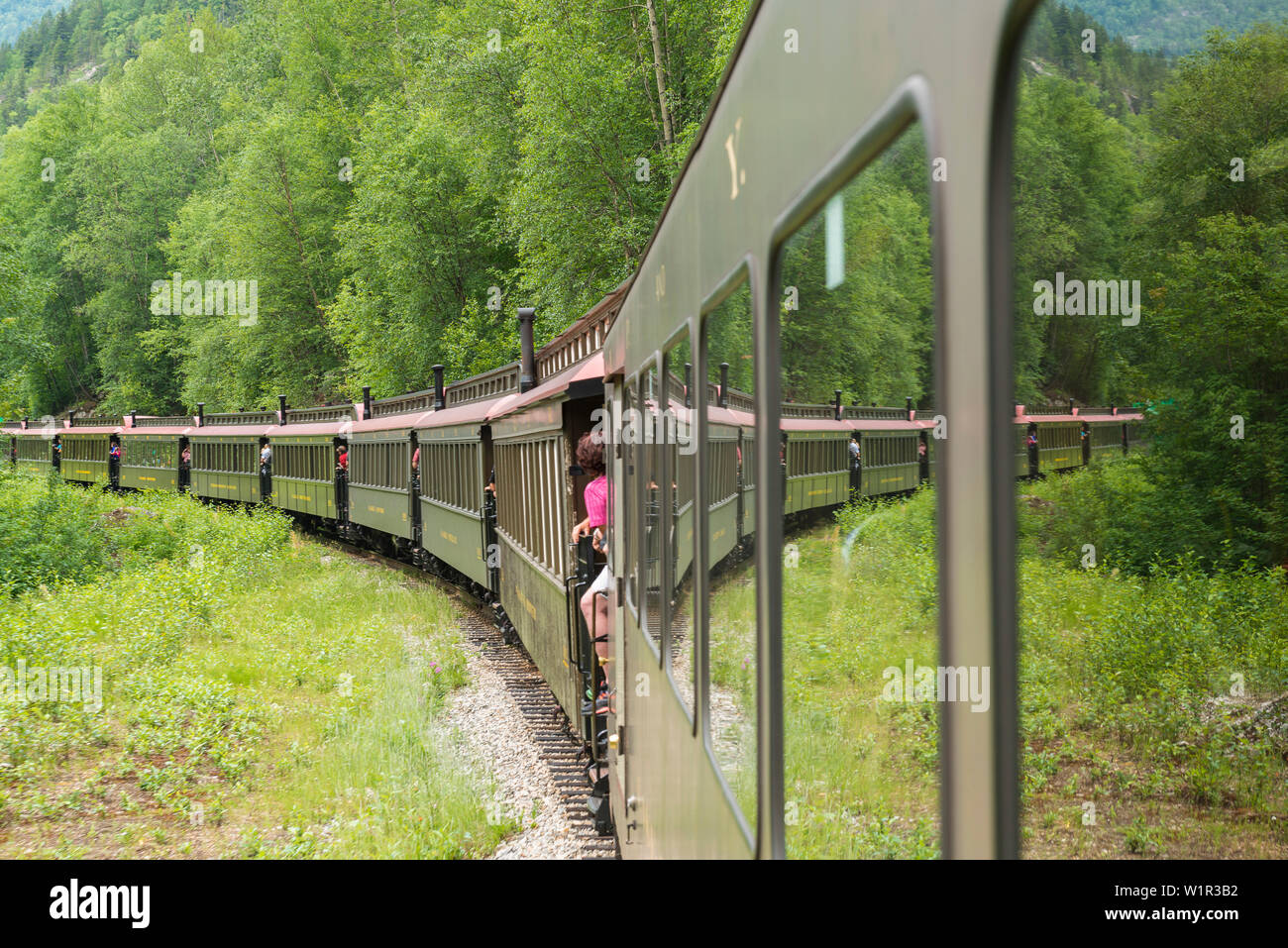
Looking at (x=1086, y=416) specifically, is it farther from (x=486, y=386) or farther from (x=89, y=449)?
(x=89, y=449)

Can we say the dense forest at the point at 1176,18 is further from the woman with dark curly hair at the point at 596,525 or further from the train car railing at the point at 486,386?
the train car railing at the point at 486,386

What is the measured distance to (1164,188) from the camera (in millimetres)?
805

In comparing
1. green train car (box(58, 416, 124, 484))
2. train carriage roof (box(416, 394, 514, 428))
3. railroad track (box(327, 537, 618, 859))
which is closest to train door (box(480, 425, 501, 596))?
train carriage roof (box(416, 394, 514, 428))

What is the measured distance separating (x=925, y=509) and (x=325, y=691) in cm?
1090

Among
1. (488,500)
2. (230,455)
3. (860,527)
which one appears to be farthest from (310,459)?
(860,527)

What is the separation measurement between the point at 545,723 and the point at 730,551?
778 centimetres

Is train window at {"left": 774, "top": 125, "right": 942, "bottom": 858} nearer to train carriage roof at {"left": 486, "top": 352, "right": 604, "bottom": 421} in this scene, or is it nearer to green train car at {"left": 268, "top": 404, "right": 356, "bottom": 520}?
train carriage roof at {"left": 486, "top": 352, "right": 604, "bottom": 421}

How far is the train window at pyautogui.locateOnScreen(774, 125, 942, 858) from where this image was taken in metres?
1.10

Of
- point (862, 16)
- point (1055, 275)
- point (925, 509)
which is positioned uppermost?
point (862, 16)

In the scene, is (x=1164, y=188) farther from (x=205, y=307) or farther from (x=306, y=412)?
(x=205, y=307)

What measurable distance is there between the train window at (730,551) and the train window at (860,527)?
0.28 meters

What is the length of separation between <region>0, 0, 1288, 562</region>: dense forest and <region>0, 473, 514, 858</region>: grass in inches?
245

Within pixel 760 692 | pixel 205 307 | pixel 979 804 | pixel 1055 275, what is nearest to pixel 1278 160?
pixel 1055 275

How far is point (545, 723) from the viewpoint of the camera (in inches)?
381
